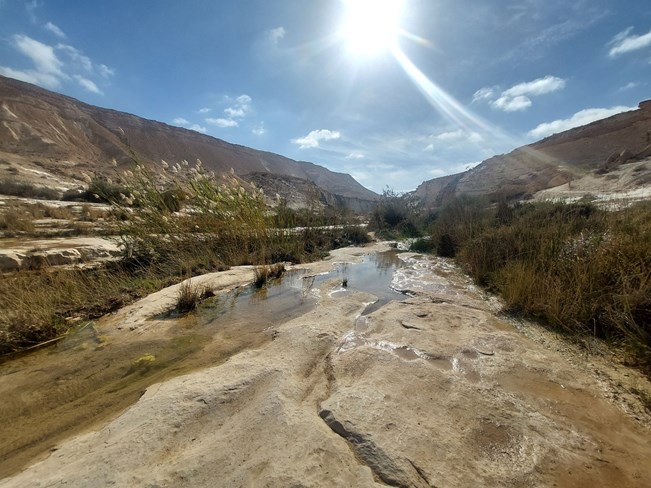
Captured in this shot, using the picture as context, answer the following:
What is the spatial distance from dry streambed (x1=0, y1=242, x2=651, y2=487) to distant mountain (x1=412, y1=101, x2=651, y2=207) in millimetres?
20725

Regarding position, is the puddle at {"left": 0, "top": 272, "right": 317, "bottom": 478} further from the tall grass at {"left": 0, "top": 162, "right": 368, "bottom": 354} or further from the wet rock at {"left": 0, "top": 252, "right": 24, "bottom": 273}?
the wet rock at {"left": 0, "top": 252, "right": 24, "bottom": 273}

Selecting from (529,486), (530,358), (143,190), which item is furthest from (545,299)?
(143,190)

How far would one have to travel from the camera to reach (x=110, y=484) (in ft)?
4.39

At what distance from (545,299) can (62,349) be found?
4.95 metres

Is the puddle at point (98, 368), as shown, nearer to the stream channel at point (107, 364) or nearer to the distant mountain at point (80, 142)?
the stream channel at point (107, 364)

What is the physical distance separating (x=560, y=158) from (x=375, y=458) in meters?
38.9

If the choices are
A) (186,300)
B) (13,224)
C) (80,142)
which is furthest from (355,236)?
(80,142)

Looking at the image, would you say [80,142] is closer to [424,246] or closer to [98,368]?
[424,246]

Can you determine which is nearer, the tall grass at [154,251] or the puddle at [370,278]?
the tall grass at [154,251]

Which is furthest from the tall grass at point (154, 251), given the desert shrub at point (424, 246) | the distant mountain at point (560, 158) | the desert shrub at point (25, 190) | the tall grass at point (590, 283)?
the distant mountain at point (560, 158)

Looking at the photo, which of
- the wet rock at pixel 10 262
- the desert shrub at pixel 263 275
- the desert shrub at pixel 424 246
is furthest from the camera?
the desert shrub at pixel 424 246

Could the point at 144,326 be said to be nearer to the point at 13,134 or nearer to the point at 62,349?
the point at 62,349

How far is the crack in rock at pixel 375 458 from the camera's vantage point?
1395mm

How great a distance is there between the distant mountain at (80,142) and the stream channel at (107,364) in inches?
134
